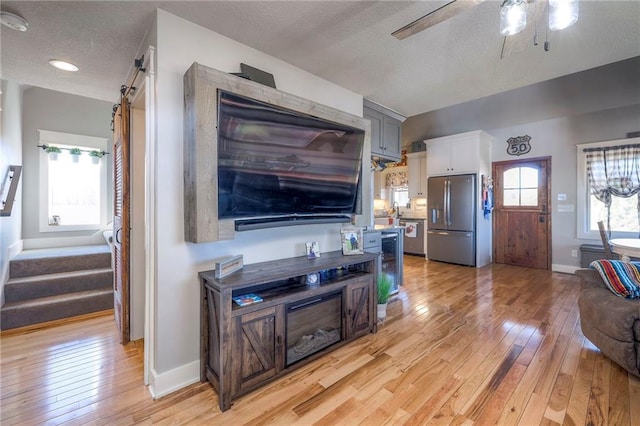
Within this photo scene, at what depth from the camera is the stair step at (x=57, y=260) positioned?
316 centimetres

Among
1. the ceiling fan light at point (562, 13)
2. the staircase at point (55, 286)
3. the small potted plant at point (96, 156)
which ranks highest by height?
the ceiling fan light at point (562, 13)

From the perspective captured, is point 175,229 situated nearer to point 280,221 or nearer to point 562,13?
point 280,221

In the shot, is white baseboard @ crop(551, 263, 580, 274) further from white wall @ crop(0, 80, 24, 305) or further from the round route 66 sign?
white wall @ crop(0, 80, 24, 305)

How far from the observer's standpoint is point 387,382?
6.17 ft

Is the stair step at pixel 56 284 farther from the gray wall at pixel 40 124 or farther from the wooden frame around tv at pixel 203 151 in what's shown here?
the wooden frame around tv at pixel 203 151

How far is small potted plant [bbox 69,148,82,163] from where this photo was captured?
413cm

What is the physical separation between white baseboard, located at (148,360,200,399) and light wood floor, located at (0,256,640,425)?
0.06 meters

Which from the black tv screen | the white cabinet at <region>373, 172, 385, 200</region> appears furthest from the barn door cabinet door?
the white cabinet at <region>373, 172, 385, 200</region>

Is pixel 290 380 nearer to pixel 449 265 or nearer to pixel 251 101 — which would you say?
pixel 251 101

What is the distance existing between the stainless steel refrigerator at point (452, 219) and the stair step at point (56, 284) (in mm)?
5701

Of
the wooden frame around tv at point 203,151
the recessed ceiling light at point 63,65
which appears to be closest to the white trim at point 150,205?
the wooden frame around tv at point 203,151

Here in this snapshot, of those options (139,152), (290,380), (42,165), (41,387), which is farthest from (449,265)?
(42,165)

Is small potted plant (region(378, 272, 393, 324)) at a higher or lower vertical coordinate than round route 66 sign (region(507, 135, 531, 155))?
lower

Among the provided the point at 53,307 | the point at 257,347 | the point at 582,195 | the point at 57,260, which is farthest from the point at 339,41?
the point at 582,195
